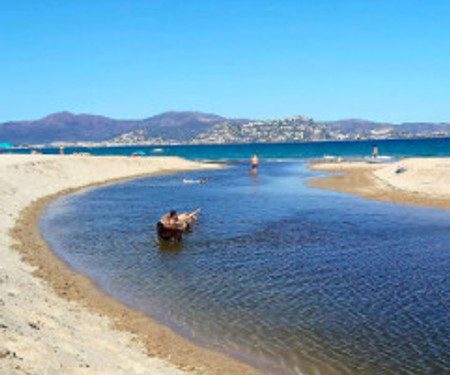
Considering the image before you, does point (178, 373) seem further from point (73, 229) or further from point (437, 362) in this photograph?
point (73, 229)

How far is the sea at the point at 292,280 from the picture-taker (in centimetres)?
1266

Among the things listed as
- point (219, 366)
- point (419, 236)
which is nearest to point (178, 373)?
point (219, 366)

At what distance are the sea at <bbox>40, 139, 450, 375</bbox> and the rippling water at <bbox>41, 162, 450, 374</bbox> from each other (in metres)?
0.05

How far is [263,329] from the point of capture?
1395 centimetres

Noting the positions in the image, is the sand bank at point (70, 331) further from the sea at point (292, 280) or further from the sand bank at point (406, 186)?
the sand bank at point (406, 186)

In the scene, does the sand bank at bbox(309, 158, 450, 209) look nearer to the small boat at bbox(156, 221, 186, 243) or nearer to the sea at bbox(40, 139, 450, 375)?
the sea at bbox(40, 139, 450, 375)

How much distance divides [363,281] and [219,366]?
8356 mm

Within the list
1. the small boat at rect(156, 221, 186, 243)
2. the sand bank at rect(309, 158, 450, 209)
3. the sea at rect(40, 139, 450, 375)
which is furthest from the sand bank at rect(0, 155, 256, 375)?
the sand bank at rect(309, 158, 450, 209)

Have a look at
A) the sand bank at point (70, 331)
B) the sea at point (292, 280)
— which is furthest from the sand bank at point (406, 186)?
the sand bank at point (70, 331)

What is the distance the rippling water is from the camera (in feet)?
41.6

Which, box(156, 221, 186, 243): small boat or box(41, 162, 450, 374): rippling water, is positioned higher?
box(156, 221, 186, 243): small boat

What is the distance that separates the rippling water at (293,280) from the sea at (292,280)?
5 cm

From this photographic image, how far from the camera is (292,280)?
60.6 feet

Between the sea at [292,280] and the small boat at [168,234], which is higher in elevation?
the small boat at [168,234]
